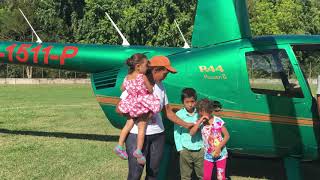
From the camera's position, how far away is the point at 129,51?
6.88 m

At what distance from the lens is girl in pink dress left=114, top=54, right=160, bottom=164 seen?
4.11 meters

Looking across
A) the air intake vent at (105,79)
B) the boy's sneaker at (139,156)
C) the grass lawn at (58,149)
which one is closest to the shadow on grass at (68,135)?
the grass lawn at (58,149)

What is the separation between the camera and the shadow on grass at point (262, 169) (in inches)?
255

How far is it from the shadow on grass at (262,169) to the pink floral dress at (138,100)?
8.38 feet

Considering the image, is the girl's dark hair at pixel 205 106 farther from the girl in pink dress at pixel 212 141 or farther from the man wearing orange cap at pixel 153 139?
the man wearing orange cap at pixel 153 139

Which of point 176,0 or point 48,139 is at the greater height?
point 176,0

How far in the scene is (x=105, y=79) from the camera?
21.5 feet

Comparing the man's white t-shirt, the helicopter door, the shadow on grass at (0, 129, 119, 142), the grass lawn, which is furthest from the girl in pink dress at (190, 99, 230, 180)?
the shadow on grass at (0, 129, 119, 142)

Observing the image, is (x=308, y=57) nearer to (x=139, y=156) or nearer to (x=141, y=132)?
(x=141, y=132)

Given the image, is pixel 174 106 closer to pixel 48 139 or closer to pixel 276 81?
pixel 276 81

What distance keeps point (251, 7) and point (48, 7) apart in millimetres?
23136

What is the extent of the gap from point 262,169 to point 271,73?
6.65 ft

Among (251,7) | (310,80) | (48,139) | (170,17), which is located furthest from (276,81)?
(251,7)

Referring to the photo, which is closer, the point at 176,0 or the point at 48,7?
the point at 176,0
